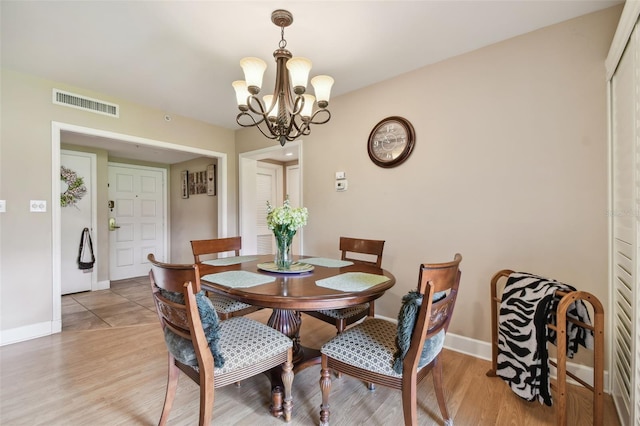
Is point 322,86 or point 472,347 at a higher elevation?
point 322,86

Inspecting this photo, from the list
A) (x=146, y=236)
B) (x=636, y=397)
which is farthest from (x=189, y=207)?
(x=636, y=397)

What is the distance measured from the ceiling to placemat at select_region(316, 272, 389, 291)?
1.66m

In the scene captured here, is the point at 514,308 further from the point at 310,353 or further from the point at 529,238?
the point at 310,353

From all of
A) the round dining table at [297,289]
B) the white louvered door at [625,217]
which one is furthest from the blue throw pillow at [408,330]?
the white louvered door at [625,217]

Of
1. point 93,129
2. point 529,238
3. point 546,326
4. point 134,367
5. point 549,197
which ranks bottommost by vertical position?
point 134,367

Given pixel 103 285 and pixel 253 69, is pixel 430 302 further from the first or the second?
pixel 103 285

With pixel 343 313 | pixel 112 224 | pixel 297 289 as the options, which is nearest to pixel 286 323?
pixel 343 313

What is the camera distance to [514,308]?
5.23ft

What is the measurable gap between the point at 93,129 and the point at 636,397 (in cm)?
438

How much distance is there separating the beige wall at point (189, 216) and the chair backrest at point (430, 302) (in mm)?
3874

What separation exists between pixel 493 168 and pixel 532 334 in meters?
1.18

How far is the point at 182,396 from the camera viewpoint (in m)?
1.72

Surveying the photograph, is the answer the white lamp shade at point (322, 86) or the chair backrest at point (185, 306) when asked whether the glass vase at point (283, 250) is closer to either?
the chair backrest at point (185, 306)

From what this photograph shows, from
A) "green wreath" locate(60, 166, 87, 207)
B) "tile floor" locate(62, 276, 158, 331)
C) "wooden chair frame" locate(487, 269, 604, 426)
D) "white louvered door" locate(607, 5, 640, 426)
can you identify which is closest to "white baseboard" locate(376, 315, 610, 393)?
"white louvered door" locate(607, 5, 640, 426)
